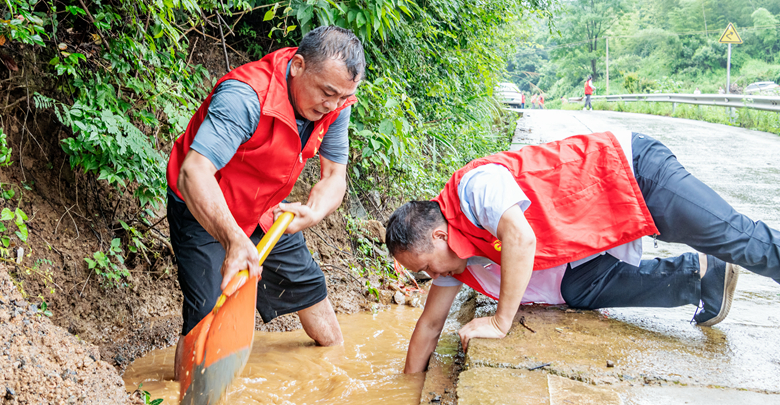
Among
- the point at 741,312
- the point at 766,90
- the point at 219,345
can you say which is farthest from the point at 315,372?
the point at 766,90

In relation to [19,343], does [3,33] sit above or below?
above

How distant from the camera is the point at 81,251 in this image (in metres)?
2.96

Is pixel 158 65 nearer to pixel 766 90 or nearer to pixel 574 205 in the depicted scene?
pixel 574 205

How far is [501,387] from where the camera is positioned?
6.34ft

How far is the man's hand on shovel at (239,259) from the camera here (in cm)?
173

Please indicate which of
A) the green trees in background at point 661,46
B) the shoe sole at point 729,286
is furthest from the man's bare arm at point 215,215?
the green trees in background at point 661,46

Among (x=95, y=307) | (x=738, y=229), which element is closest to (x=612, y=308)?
(x=738, y=229)

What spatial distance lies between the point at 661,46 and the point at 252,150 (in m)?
46.7

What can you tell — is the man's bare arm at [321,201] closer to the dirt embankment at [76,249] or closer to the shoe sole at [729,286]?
the dirt embankment at [76,249]

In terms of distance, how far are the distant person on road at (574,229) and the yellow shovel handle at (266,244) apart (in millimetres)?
452

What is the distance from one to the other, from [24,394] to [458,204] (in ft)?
5.48

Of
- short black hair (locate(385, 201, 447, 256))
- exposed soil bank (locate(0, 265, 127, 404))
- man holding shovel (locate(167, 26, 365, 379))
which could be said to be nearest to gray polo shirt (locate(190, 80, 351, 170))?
man holding shovel (locate(167, 26, 365, 379))

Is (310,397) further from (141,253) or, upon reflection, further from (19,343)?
(141,253)

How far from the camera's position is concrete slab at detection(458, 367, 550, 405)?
1830 mm
